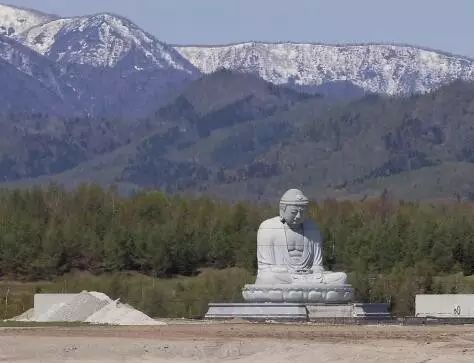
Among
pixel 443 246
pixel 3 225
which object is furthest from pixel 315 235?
pixel 3 225

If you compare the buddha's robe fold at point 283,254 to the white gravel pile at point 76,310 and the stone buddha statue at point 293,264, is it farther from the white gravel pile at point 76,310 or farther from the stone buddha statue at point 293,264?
the white gravel pile at point 76,310

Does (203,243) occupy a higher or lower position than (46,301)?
higher

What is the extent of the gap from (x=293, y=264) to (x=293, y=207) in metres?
2.00

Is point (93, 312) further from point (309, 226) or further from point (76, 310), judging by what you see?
point (309, 226)

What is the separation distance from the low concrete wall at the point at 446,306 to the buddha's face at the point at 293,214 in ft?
18.5

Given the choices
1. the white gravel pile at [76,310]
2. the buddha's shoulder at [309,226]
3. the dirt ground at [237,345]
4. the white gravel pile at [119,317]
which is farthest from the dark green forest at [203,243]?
the dirt ground at [237,345]

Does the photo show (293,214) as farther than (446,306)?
No

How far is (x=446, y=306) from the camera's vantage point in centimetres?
6881

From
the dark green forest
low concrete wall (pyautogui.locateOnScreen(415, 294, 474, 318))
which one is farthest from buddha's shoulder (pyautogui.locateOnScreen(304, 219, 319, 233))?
the dark green forest

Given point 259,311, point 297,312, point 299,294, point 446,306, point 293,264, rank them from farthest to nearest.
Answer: point 446,306 < point 293,264 < point 299,294 < point 259,311 < point 297,312

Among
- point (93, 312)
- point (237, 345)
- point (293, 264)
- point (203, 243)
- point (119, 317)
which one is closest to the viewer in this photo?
point (237, 345)

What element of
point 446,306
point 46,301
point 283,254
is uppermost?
point 283,254

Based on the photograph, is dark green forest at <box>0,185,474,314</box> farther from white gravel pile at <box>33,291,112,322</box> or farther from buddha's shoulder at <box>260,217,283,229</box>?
white gravel pile at <box>33,291,112,322</box>

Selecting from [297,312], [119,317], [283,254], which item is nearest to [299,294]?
[297,312]
